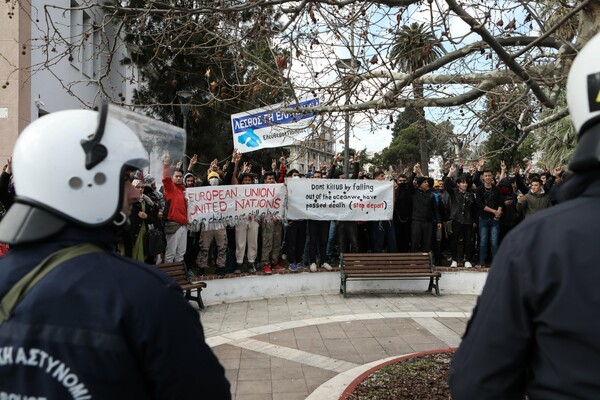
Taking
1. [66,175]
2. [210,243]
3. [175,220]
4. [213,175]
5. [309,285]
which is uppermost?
[213,175]

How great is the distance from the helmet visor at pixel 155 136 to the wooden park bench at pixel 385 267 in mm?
7488

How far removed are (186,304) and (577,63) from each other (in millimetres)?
1388

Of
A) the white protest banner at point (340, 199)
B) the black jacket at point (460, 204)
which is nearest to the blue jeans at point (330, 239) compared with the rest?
the white protest banner at point (340, 199)

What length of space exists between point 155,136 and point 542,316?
1.64 meters

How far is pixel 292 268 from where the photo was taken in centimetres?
1033

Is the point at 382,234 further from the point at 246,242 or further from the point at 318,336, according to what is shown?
the point at 318,336

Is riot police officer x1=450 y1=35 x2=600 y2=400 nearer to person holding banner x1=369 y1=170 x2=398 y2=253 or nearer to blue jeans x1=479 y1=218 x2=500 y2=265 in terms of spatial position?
person holding banner x1=369 y1=170 x2=398 y2=253

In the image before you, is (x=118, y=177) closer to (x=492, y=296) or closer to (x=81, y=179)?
(x=81, y=179)

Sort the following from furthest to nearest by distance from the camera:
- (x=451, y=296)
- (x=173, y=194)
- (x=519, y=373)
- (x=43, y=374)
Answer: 1. (x=451, y=296)
2. (x=173, y=194)
3. (x=519, y=373)
4. (x=43, y=374)

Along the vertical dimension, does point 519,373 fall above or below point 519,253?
below

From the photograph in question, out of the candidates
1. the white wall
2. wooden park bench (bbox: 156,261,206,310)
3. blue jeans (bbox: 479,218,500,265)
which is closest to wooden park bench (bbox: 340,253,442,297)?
the white wall

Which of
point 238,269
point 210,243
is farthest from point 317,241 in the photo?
point 210,243

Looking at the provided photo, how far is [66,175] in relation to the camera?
1.55 meters

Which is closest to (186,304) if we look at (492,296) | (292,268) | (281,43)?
(492,296)
